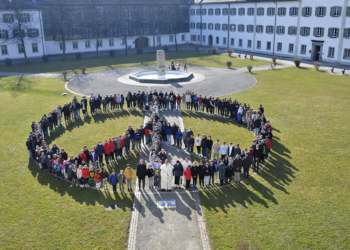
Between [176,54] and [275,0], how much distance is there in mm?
19276

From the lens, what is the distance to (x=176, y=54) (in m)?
58.8

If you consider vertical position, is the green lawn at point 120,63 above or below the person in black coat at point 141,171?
above

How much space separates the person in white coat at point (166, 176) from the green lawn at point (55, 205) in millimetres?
1653

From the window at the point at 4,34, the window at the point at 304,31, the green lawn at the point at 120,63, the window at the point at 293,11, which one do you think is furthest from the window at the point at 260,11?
the window at the point at 4,34

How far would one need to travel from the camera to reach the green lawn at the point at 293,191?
38.5 ft

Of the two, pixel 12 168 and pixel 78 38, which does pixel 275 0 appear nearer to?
pixel 78 38

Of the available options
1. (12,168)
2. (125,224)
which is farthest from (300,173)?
(12,168)

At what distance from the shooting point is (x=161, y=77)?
3819cm

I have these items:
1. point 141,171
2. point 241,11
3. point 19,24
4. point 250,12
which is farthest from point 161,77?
point 241,11

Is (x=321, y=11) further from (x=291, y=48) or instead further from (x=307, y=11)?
(x=291, y=48)

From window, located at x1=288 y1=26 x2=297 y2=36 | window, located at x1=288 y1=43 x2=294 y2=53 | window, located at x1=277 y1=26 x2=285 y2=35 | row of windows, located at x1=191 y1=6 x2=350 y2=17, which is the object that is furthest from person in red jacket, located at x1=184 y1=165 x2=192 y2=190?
window, located at x1=277 y1=26 x2=285 y2=35

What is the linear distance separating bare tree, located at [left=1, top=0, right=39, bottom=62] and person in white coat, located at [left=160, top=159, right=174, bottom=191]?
153ft

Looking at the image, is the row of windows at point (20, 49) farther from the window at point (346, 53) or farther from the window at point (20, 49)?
the window at point (346, 53)

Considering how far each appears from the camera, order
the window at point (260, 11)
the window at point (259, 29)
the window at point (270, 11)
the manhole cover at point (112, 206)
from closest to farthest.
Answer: the manhole cover at point (112, 206) → the window at point (270, 11) → the window at point (260, 11) → the window at point (259, 29)
